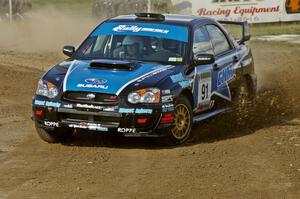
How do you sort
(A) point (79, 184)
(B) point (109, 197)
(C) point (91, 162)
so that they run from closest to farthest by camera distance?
(B) point (109, 197)
(A) point (79, 184)
(C) point (91, 162)

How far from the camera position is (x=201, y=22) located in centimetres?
1052

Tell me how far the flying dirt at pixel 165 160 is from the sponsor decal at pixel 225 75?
0.58m

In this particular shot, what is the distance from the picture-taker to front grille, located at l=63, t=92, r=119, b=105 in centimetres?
874

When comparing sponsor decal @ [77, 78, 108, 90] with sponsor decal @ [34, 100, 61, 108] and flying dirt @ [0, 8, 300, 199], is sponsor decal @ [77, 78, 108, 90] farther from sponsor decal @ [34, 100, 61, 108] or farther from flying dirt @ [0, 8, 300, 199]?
flying dirt @ [0, 8, 300, 199]

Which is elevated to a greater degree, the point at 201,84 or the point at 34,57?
the point at 201,84

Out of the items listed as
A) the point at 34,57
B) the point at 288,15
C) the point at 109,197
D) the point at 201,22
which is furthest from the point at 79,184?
the point at 288,15

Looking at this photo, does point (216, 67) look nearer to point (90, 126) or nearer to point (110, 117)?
point (110, 117)

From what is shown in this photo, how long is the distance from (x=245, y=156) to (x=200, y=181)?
4.20ft

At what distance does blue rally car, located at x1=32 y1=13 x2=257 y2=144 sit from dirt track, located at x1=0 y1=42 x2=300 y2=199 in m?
0.28

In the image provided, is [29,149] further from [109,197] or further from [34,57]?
[34,57]

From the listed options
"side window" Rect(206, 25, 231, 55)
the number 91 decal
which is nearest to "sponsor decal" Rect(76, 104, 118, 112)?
the number 91 decal

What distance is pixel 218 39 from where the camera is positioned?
10.8 metres

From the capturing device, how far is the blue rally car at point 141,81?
878cm

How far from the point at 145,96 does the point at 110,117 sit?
45 centimetres
